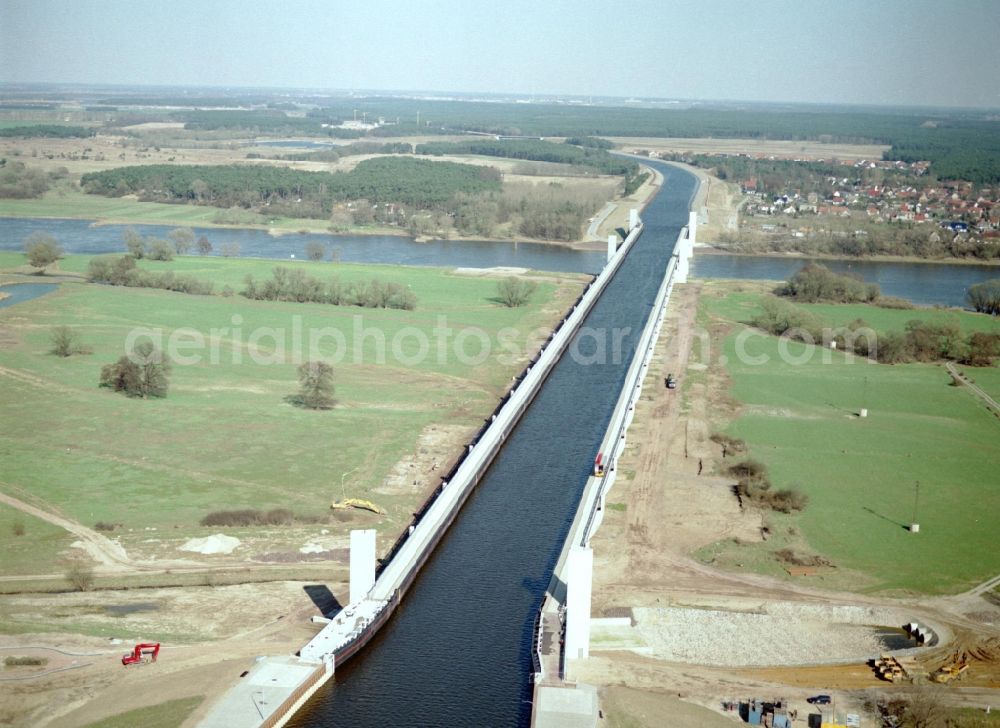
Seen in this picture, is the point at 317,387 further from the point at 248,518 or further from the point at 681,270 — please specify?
the point at 681,270

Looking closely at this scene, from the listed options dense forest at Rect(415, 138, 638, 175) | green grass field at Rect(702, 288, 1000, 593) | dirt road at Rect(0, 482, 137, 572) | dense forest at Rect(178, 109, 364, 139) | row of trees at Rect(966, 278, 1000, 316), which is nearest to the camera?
dirt road at Rect(0, 482, 137, 572)

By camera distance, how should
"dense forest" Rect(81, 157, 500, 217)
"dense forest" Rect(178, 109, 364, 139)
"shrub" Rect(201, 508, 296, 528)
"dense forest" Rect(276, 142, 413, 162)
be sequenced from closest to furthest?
"shrub" Rect(201, 508, 296, 528) → "dense forest" Rect(81, 157, 500, 217) → "dense forest" Rect(276, 142, 413, 162) → "dense forest" Rect(178, 109, 364, 139)

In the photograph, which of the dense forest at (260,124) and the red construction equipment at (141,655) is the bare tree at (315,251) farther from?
the dense forest at (260,124)

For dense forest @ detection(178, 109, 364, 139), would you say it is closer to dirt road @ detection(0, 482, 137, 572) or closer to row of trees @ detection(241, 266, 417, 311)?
row of trees @ detection(241, 266, 417, 311)

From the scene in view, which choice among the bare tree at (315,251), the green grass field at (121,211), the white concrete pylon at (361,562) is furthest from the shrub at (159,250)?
the white concrete pylon at (361,562)

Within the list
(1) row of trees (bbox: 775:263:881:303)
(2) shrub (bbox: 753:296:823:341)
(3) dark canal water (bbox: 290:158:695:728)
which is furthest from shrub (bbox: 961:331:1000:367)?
(3) dark canal water (bbox: 290:158:695:728)

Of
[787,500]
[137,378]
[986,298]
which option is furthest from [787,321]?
[137,378]

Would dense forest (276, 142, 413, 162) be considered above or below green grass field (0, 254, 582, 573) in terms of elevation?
above
